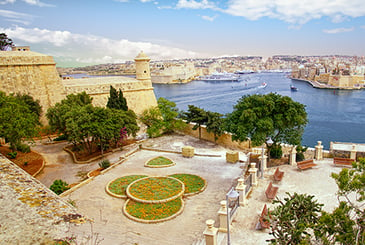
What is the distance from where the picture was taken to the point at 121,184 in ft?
32.1

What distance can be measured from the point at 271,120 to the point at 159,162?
5163 millimetres

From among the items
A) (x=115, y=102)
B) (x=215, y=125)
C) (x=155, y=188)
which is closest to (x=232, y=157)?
(x=155, y=188)

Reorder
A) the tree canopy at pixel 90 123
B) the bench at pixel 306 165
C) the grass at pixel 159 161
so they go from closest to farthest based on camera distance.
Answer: the bench at pixel 306 165 < the grass at pixel 159 161 < the tree canopy at pixel 90 123

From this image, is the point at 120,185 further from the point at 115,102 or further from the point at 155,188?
the point at 115,102

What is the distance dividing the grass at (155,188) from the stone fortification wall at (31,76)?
46.2ft

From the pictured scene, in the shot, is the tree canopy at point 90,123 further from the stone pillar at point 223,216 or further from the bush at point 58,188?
the stone pillar at point 223,216

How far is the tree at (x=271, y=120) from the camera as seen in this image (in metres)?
11.1

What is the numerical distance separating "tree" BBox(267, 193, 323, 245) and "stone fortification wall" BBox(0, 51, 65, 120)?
64.8 feet

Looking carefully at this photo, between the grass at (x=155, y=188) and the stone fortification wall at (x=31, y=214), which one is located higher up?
the stone fortification wall at (x=31, y=214)

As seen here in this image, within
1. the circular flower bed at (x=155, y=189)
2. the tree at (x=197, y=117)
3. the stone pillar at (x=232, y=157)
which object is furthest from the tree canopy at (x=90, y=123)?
the stone pillar at (x=232, y=157)

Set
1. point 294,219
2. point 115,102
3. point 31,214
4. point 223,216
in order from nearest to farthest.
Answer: point 31,214, point 294,219, point 223,216, point 115,102

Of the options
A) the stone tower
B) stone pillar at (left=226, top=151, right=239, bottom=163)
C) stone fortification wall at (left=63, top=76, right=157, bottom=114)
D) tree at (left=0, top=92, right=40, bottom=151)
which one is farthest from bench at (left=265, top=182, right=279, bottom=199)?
the stone tower

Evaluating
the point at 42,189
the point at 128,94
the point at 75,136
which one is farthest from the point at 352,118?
the point at 42,189

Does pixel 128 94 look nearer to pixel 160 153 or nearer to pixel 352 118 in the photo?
pixel 160 153
